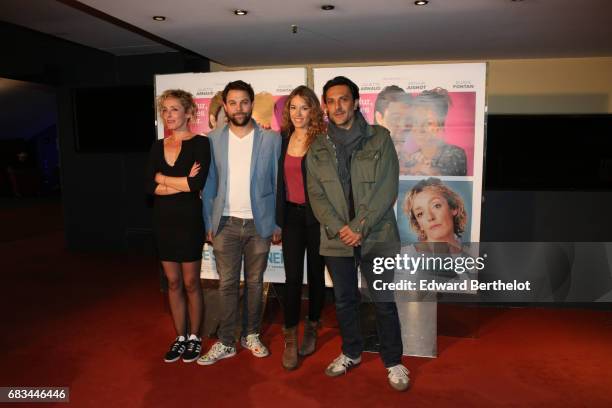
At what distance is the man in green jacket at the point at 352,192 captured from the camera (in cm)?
247

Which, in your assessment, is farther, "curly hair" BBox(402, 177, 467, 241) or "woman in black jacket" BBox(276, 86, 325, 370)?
"curly hair" BBox(402, 177, 467, 241)

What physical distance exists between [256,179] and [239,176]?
0.38ft

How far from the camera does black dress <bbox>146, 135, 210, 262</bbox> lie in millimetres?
2711

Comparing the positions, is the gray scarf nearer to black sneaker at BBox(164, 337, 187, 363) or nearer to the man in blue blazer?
the man in blue blazer

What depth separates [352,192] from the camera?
253 cm

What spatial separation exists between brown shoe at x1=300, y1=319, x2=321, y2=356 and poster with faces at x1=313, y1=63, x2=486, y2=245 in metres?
0.92

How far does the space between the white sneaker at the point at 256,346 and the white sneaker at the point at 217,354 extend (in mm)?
113

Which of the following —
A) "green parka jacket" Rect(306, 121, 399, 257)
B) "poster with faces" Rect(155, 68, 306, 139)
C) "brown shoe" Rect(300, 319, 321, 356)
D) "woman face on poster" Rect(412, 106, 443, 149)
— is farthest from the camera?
"poster with faces" Rect(155, 68, 306, 139)

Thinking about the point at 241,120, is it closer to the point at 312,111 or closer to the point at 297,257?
the point at 312,111

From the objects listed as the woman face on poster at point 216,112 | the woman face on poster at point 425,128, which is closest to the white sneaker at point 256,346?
the woman face on poster at point 216,112

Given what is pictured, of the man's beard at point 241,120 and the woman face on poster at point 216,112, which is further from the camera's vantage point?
the woman face on poster at point 216,112

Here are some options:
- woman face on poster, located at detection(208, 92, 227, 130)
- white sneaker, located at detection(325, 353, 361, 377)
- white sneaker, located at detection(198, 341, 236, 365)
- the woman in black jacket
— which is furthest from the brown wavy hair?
white sneaker, located at detection(198, 341, 236, 365)

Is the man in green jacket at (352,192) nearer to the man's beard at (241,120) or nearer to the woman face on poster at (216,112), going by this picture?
the man's beard at (241,120)

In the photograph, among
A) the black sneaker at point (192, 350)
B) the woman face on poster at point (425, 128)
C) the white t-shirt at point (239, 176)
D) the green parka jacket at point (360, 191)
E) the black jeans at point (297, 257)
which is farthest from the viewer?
the woman face on poster at point (425, 128)
